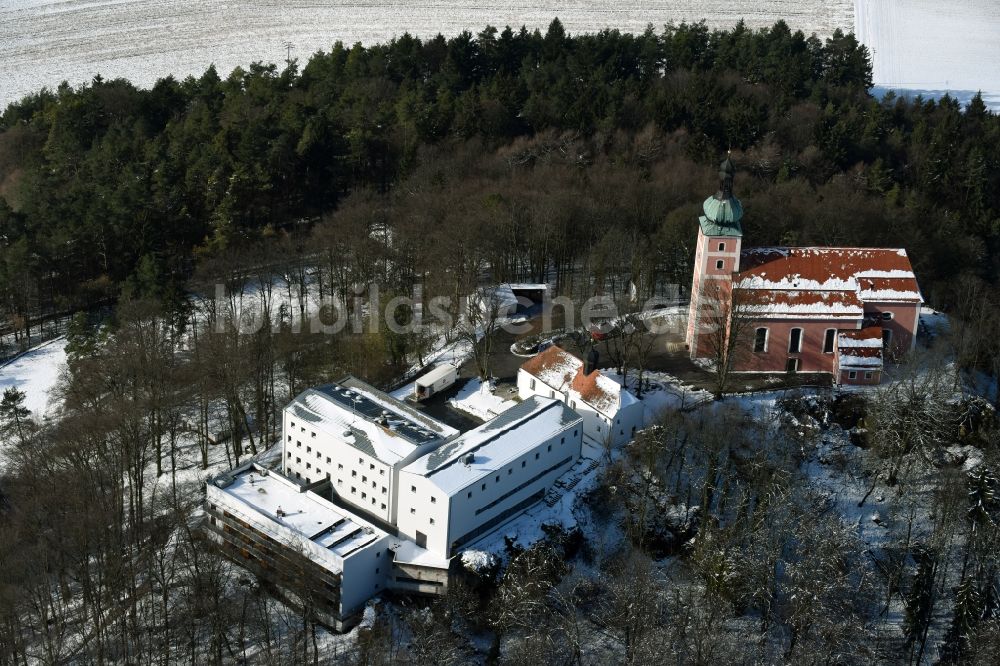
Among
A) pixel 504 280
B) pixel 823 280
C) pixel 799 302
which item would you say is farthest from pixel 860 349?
pixel 504 280

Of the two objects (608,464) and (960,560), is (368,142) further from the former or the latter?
(960,560)

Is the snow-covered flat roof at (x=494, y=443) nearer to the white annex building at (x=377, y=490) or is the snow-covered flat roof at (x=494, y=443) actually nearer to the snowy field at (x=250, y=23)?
the white annex building at (x=377, y=490)

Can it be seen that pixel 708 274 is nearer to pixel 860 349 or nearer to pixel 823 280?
pixel 823 280

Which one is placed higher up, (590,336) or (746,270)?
(746,270)

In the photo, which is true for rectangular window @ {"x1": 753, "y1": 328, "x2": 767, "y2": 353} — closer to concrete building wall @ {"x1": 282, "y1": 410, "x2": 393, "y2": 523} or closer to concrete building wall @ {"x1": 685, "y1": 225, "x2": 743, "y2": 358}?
concrete building wall @ {"x1": 685, "y1": 225, "x2": 743, "y2": 358}

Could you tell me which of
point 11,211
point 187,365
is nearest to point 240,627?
point 187,365

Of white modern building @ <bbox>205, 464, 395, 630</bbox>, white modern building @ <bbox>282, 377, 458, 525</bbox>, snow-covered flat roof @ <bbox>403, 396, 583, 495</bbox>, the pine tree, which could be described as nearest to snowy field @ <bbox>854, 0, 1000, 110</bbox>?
snow-covered flat roof @ <bbox>403, 396, 583, 495</bbox>
